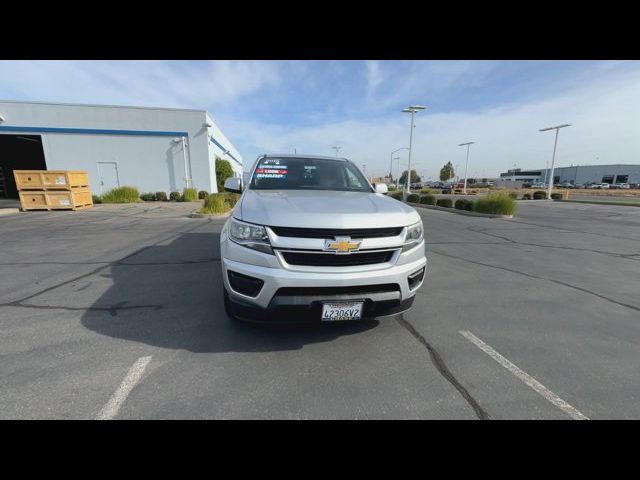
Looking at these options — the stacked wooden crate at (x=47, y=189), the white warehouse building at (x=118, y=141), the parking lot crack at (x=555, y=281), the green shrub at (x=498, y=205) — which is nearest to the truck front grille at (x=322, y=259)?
the parking lot crack at (x=555, y=281)

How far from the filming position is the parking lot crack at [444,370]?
2111 mm

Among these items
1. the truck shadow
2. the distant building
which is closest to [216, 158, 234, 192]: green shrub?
the truck shadow

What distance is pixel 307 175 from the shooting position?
4125mm

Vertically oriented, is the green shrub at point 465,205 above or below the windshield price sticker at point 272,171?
below

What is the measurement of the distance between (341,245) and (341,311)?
561 mm

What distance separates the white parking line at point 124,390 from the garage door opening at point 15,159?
104 feet

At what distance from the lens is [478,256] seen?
6.68m

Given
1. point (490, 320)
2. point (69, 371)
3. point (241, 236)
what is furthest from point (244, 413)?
point (490, 320)

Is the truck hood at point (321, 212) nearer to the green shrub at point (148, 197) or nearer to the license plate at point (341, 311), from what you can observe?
the license plate at point (341, 311)

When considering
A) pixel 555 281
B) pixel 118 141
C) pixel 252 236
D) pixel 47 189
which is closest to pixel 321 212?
pixel 252 236

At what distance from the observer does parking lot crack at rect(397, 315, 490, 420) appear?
211 cm

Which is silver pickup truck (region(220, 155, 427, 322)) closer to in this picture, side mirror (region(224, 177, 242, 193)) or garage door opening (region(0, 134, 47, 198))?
side mirror (region(224, 177, 242, 193))
